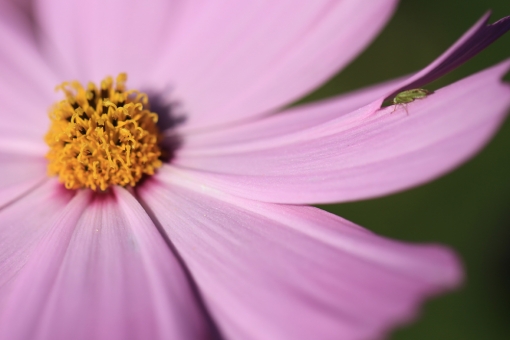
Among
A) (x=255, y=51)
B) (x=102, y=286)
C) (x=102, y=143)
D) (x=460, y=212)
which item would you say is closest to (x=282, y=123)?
(x=255, y=51)

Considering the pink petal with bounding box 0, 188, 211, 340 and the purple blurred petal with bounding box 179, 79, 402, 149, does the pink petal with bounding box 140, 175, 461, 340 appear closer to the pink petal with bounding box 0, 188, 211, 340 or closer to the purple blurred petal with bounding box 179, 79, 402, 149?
the pink petal with bounding box 0, 188, 211, 340

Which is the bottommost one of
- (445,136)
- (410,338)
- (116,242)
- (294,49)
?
(410,338)

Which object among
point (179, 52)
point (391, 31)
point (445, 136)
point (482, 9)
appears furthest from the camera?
point (391, 31)

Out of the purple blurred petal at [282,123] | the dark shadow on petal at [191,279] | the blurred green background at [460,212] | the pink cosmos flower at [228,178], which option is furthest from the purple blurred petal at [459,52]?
the blurred green background at [460,212]

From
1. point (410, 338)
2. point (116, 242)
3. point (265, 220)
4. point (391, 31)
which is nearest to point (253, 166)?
point (265, 220)

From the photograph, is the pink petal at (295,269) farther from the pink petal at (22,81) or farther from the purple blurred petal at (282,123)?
the pink petal at (22,81)

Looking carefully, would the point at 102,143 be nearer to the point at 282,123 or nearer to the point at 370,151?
the point at 282,123

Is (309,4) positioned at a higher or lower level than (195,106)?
higher

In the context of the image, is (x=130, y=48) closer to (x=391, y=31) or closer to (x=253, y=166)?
(x=253, y=166)

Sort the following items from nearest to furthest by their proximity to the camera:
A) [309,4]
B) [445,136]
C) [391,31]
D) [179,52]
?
[445,136], [309,4], [179,52], [391,31]
